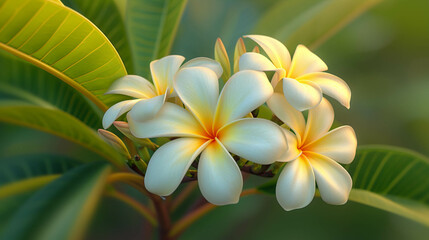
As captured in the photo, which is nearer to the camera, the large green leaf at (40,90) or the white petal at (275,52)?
the white petal at (275,52)

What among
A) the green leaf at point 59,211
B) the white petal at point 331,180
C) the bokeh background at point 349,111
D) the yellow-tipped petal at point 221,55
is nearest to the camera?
the green leaf at point 59,211

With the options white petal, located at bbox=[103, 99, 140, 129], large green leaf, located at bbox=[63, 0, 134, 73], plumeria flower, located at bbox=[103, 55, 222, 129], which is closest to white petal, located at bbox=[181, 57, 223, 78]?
plumeria flower, located at bbox=[103, 55, 222, 129]

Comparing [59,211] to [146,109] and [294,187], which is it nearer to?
[146,109]

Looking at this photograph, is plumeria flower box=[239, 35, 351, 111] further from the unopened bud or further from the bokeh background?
the bokeh background

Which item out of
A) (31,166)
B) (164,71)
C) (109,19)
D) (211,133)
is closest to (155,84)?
(164,71)

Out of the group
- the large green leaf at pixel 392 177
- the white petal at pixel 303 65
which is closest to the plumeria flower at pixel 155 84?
the white petal at pixel 303 65

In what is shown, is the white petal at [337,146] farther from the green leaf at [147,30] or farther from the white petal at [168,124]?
the green leaf at [147,30]
